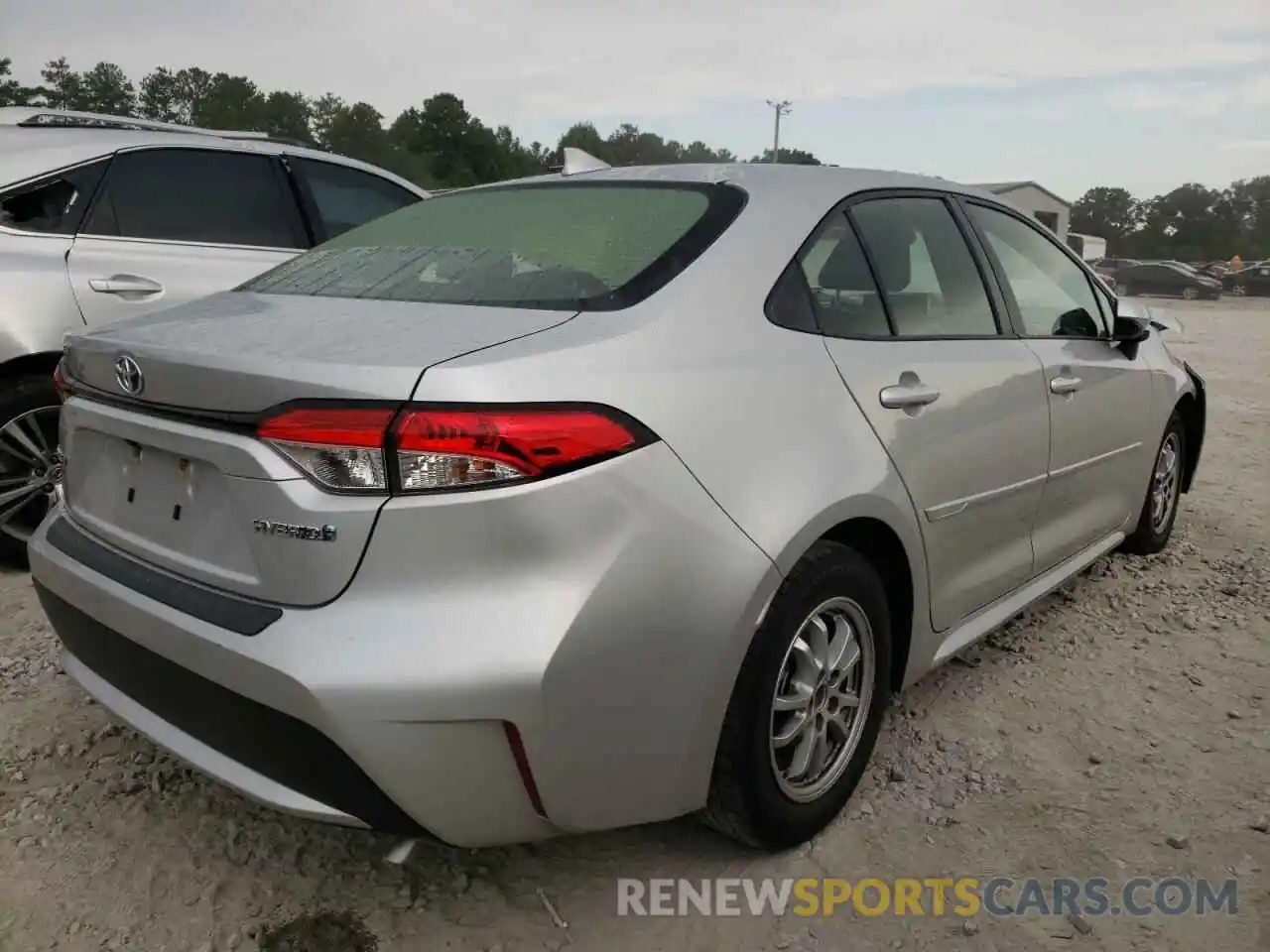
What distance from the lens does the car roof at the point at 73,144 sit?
3791mm

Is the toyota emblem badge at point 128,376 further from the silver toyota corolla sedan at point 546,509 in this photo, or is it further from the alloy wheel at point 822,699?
the alloy wheel at point 822,699

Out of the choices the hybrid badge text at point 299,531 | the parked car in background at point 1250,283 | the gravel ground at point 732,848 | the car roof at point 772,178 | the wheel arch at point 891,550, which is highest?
the car roof at point 772,178

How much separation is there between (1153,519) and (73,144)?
15.8ft

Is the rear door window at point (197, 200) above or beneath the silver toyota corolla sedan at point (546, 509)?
above

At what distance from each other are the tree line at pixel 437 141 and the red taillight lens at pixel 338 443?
66983 mm

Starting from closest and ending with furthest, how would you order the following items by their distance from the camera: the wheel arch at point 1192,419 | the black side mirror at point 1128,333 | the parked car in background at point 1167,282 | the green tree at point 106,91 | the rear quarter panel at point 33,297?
the black side mirror at point 1128,333 < the rear quarter panel at point 33,297 < the wheel arch at point 1192,419 < the parked car in background at point 1167,282 < the green tree at point 106,91

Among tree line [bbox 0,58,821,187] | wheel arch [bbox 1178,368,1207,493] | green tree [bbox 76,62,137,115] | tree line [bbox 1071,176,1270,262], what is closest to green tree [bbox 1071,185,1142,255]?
tree line [bbox 1071,176,1270,262]

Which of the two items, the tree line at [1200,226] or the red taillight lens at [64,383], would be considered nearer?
the red taillight lens at [64,383]

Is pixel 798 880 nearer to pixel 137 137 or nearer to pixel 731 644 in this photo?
pixel 731 644

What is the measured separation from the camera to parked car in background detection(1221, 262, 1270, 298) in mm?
34406

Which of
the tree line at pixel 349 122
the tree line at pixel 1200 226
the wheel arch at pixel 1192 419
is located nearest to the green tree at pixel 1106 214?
the tree line at pixel 1200 226

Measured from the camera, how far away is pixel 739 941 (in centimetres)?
198

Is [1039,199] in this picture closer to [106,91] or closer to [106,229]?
[106,229]

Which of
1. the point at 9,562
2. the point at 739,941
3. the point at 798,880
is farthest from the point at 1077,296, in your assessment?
the point at 9,562
